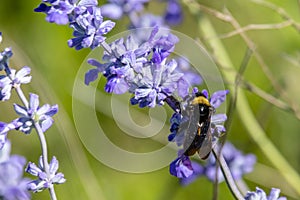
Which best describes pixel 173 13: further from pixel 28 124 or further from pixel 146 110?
pixel 28 124

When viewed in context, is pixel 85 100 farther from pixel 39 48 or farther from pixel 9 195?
pixel 9 195

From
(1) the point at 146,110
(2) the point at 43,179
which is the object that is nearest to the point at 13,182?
(2) the point at 43,179

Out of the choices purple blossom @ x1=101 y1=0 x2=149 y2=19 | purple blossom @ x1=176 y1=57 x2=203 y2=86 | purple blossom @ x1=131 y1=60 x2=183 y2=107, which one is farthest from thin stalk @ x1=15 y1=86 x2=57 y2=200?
purple blossom @ x1=101 y1=0 x2=149 y2=19

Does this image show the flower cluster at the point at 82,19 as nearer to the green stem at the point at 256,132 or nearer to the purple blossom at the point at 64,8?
the purple blossom at the point at 64,8

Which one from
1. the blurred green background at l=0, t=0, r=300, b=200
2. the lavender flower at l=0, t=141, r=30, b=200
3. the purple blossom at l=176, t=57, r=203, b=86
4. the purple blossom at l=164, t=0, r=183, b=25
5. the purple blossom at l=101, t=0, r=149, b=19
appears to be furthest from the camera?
the blurred green background at l=0, t=0, r=300, b=200

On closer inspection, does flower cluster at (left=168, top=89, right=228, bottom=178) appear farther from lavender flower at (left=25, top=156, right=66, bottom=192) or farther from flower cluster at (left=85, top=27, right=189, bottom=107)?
lavender flower at (left=25, top=156, right=66, bottom=192)

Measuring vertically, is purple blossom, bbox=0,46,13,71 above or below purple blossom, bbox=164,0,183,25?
above

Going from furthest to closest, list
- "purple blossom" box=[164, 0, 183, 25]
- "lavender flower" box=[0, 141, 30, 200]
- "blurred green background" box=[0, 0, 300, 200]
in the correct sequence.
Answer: "blurred green background" box=[0, 0, 300, 200]
"purple blossom" box=[164, 0, 183, 25]
"lavender flower" box=[0, 141, 30, 200]

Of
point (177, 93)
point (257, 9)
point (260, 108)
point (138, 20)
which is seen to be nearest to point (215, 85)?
point (138, 20)
